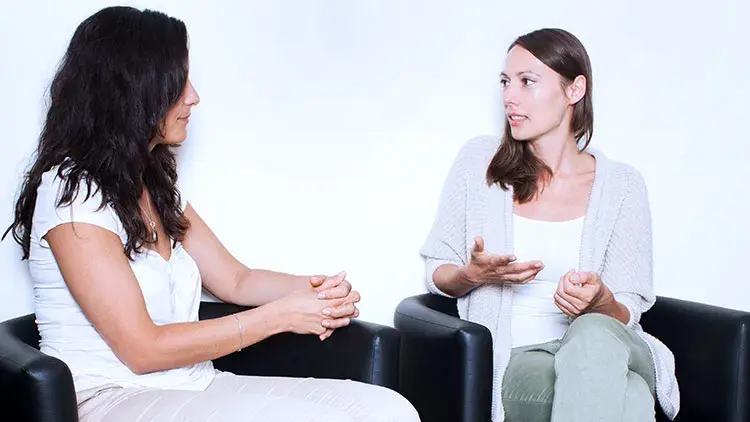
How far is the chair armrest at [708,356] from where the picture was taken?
240cm

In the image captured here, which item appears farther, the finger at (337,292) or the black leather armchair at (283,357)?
the finger at (337,292)

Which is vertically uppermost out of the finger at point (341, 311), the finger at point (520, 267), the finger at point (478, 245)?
the finger at point (478, 245)

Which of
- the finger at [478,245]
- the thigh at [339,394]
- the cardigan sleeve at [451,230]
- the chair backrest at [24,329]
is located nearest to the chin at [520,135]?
the cardigan sleeve at [451,230]

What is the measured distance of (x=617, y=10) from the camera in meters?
2.93

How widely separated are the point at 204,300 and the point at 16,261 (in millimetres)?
477

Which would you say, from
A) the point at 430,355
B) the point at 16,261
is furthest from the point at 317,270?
the point at 16,261

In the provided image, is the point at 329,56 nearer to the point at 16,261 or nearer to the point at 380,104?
the point at 380,104

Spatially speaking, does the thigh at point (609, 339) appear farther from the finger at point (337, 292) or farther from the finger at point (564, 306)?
the finger at point (337, 292)

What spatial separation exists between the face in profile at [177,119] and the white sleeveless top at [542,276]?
959 millimetres

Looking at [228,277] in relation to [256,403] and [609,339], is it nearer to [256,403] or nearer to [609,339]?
[256,403]

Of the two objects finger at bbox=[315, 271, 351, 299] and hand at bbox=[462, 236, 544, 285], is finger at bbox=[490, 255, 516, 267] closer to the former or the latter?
hand at bbox=[462, 236, 544, 285]

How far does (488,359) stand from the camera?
7.26 ft

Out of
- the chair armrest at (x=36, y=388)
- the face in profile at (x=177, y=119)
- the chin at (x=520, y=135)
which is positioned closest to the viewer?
the chair armrest at (x=36, y=388)

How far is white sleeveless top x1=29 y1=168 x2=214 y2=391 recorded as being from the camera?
186 cm
